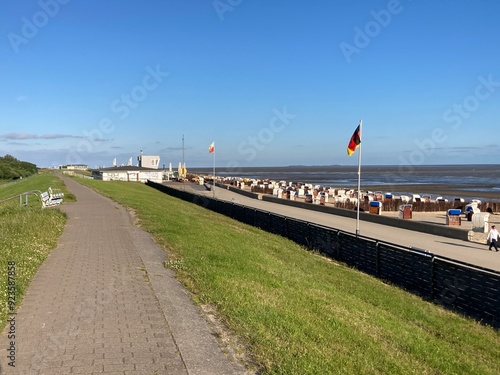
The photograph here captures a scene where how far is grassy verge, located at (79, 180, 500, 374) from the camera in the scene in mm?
4730

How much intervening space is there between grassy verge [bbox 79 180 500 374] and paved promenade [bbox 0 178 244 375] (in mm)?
467

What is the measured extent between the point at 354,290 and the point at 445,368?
4.52 m

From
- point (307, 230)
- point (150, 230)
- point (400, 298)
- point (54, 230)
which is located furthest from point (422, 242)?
point (54, 230)

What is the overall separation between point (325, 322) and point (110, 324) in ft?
8.55

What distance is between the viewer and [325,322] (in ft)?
19.5

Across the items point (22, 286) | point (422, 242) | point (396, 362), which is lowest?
point (422, 242)

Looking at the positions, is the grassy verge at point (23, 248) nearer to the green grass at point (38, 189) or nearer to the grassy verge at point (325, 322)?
the grassy verge at point (325, 322)

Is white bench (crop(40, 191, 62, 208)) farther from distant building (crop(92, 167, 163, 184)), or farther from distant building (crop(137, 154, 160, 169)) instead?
distant building (crop(137, 154, 160, 169))

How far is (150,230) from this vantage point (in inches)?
518

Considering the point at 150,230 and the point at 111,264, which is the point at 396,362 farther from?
the point at 150,230

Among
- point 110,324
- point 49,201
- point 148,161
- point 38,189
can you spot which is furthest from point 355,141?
point 148,161

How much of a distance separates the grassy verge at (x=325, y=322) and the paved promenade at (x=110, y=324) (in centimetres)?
47

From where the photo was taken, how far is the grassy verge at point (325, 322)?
4.73 metres

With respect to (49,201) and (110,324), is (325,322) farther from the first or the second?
(49,201)
